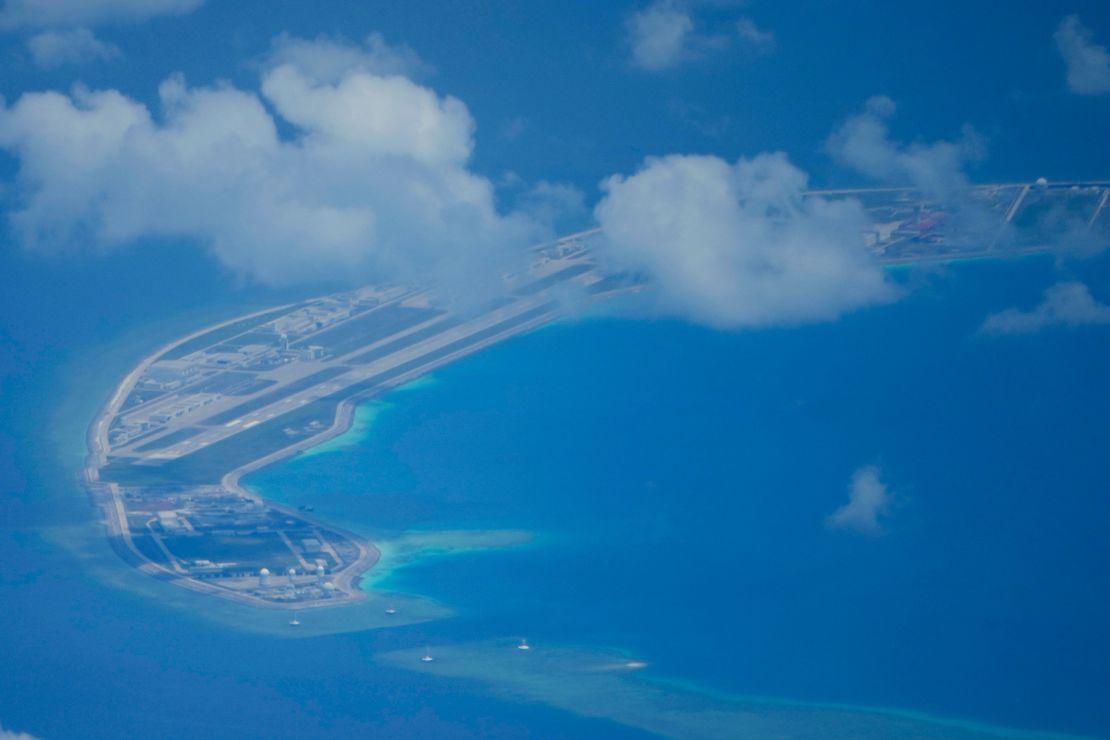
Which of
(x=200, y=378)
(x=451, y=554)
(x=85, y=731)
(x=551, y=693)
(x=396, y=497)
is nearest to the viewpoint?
(x=85, y=731)

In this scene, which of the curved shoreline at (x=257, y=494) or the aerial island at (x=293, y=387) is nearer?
the curved shoreline at (x=257, y=494)

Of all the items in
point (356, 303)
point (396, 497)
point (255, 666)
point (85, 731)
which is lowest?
point (85, 731)

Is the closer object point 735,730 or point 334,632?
point 735,730

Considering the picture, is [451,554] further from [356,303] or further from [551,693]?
[356,303]

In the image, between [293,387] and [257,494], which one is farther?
[293,387]

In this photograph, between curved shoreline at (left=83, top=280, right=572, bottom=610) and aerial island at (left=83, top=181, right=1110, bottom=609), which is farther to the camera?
aerial island at (left=83, top=181, right=1110, bottom=609)

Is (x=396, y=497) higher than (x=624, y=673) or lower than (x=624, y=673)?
higher

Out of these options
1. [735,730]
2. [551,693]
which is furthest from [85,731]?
[735,730]

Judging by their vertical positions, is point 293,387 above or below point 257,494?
above
